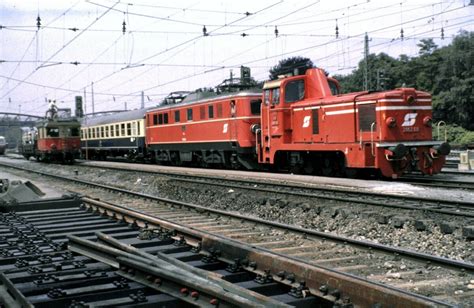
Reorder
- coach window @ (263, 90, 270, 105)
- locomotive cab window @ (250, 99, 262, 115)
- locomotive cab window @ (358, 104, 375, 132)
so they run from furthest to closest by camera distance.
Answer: locomotive cab window @ (250, 99, 262, 115)
coach window @ (263, 90, 270, 105)
locomotive cab window @ (358, 104, 375, 132)

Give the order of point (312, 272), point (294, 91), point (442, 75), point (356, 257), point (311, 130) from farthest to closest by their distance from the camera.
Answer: point (442, 75) → point (294, 91) → point (311, 130) → point (356, 257) → point (312, 272)

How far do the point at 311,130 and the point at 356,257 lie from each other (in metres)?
11.1

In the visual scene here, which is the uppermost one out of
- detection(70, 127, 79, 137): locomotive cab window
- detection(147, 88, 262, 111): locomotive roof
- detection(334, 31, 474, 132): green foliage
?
detection(334, 31, 474, 132): green foliage

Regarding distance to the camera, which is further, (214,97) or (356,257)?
(214,97)

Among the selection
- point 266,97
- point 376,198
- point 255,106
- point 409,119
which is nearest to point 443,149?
point 409,119

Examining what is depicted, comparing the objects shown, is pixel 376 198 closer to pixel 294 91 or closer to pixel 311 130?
pixel 311 130

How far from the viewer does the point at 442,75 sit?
58.6 metres

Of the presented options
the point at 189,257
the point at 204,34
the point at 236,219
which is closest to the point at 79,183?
the point at 204,34

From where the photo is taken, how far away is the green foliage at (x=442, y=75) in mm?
52188

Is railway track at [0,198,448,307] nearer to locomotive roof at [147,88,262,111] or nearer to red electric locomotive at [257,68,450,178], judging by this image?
red electric locomotive at [257,68,450,178]

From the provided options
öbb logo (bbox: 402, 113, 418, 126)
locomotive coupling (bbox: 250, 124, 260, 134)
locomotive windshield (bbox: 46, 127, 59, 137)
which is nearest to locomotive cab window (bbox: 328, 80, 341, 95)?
locomotive coupling (bbox: 250, 124, 260, 134)

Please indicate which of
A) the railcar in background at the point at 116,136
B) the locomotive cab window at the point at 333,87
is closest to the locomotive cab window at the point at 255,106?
the locomotive cab window at the point at 333,87

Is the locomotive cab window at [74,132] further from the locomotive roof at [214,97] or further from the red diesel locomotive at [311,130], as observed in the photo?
the red diesel locomotive at [311,130]

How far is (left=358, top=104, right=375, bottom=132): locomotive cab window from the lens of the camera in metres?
15.8
